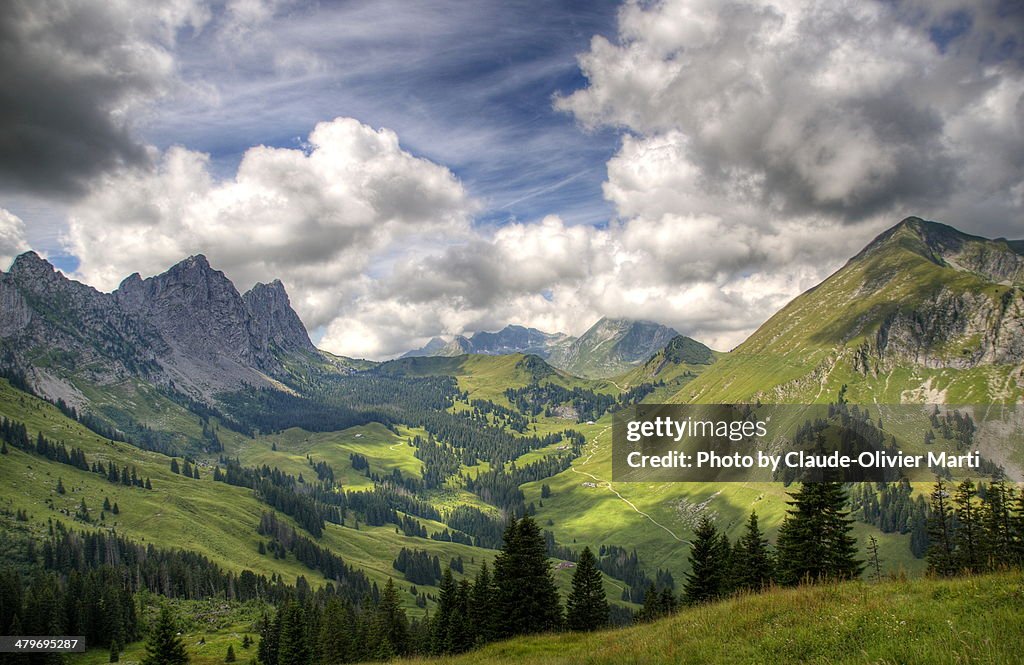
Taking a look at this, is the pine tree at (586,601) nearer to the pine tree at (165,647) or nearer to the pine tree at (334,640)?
the pine tree at (334,640)

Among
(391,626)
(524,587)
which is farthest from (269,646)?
(524,587)

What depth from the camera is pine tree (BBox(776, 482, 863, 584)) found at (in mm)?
45750

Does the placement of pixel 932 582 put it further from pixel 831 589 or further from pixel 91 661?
pixel 91 661

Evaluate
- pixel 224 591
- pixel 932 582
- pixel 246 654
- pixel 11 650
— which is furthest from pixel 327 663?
pixel 224 591

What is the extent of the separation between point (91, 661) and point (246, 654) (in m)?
27.2

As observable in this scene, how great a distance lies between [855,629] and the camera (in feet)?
46.5

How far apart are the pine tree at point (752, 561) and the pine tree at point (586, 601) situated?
14.7 m

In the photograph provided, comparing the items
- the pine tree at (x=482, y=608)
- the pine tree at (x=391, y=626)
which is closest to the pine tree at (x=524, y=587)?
the pine tree at (x=482, y=608)

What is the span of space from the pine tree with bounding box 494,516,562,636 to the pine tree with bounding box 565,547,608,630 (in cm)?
579

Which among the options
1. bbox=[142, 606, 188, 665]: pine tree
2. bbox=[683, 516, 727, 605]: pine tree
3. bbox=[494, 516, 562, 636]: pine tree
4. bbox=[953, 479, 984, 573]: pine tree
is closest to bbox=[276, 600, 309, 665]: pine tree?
bbox=[142, 606, 188, 665]: pine tree

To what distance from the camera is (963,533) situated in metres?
57.4

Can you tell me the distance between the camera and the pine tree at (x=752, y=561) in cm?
5656

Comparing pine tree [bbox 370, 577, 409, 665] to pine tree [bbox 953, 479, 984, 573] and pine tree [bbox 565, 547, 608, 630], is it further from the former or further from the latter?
pine tree [bbox 953, 479, 984, 573]

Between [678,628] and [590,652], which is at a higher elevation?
[678,628]
